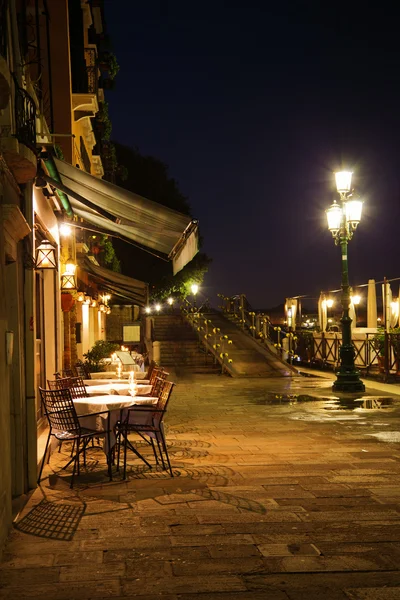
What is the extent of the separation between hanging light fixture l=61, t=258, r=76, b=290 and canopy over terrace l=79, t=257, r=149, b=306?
9.47 ft

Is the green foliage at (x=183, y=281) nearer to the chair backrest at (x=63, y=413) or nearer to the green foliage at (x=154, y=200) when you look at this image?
the green foliage at (x=154, y=200)

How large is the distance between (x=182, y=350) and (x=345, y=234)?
14469mm

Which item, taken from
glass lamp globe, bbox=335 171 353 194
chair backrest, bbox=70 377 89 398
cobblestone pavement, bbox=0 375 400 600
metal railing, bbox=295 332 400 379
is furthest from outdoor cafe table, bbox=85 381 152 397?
metal railing, bbox=295 332 400 379

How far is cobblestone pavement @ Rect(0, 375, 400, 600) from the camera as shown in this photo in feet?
15.2

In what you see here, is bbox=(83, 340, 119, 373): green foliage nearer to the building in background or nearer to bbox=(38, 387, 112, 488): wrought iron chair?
the building in background

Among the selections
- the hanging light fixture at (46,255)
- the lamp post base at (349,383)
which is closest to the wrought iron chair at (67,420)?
the hanging light fixture at (46,255)

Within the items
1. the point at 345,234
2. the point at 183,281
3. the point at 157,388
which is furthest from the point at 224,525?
the point at 183,281

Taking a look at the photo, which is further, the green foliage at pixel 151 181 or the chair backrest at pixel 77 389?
the green foliage at pixel 151 181

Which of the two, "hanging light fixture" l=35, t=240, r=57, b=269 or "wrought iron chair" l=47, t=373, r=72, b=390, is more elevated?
"hanging light fixture" l=35, t=240, r=57, b=269

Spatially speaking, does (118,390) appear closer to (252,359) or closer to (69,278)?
(69,278)

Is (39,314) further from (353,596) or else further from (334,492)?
(353,596)

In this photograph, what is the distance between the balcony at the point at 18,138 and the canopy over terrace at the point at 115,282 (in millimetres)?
10054

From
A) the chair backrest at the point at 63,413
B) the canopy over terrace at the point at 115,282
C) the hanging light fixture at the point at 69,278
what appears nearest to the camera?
the chair backrest at the point at 63,413

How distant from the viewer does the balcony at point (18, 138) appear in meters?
6.08
